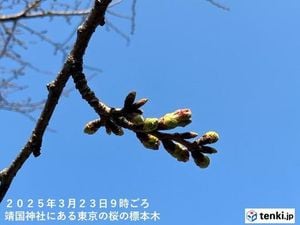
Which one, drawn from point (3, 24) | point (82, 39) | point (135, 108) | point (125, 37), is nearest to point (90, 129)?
point (135, 108)

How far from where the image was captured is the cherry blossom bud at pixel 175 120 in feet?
4.89

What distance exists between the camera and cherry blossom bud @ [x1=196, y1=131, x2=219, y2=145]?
150 cm

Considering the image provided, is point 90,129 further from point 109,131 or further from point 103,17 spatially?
Answer: point 103,17

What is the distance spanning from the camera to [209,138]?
1498mm

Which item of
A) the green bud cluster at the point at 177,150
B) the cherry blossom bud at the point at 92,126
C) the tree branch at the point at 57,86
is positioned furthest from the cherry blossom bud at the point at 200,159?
the tree branch at the point at 57,86

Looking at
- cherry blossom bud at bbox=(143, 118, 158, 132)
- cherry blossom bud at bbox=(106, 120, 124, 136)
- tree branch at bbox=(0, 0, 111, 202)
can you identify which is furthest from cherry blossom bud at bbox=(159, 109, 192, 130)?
tree branch at bbox=(0, 0, 111, 202)

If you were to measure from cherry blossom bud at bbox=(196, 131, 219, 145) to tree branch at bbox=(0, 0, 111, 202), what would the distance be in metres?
0.40

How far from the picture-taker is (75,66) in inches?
59.6

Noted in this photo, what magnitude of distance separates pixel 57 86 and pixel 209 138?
0.45 metres

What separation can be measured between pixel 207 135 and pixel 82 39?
44 centimetres

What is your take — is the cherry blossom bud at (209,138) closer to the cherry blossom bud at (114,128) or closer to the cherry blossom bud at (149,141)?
the cherry blossom bud at (149,141)

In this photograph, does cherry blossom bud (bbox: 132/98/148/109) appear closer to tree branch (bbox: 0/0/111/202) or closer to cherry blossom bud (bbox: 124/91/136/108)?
cherry blossom bud (bbox: 124/91/136/108)

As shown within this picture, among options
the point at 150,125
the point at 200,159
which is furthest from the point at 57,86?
the point at 200,159

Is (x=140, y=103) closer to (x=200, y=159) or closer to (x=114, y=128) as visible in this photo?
(x=114, y=128)
